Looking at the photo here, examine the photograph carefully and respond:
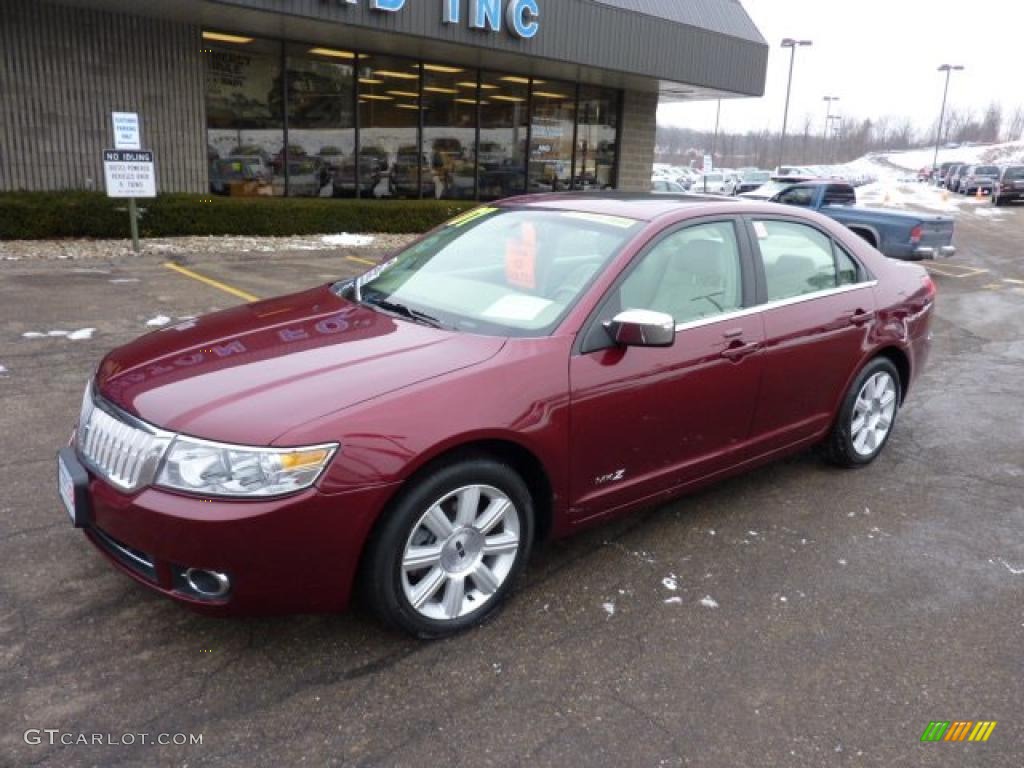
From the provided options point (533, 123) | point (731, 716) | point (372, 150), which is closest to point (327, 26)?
point (372, 150)

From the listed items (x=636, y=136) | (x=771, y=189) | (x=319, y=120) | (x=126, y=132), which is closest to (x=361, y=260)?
(x=126, y=132)

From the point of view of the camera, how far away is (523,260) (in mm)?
3764

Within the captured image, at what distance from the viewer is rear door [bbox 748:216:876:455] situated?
4.05 metres

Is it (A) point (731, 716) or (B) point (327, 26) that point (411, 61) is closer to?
(B) point (327, 26)

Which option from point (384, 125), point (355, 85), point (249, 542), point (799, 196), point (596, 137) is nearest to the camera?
point (249, 542)

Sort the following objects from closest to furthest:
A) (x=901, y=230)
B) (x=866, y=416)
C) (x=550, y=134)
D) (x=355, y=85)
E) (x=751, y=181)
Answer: (x=866, y=416), (x=901, y=230), (x=355, y=85), (x=550, y=134), (x=751, y=181)

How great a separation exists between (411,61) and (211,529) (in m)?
14.6

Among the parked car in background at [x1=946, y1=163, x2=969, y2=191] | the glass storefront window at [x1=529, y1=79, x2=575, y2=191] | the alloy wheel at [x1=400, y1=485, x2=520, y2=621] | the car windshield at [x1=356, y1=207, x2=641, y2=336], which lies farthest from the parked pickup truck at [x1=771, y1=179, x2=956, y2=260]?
the parked car in background at [x1=946, y1=163, x2=969, y2=191]

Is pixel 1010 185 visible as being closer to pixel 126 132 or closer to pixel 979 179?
pixel 979 179

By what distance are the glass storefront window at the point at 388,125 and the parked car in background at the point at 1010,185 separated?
2797 cm

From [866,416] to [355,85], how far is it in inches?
493

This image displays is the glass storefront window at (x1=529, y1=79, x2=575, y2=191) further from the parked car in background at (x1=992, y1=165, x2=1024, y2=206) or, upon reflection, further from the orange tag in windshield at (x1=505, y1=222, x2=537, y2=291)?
the parked car in background at (x1=992, y1=165, x2=1024, y2=206)

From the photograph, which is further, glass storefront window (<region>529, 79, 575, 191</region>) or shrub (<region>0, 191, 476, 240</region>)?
glass storefront window (<region>529, 79, 575, 191</region>)

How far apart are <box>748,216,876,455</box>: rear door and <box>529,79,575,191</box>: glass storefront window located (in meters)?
14.3
